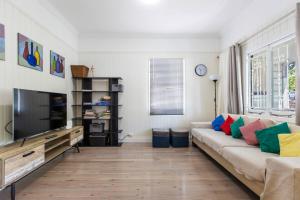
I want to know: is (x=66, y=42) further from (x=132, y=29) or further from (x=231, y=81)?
(x=231, y=81)

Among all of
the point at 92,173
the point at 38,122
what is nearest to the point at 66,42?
the point at 38,122

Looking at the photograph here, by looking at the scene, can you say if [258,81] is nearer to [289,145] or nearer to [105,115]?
[289,145]

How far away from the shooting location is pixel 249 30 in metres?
3.69

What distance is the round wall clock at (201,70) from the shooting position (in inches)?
208

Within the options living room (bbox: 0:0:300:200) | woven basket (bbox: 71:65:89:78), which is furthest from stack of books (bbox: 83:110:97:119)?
woven basket (bbox: 71:65:89:78)

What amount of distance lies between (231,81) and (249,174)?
102 inches

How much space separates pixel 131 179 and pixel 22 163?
1.29m

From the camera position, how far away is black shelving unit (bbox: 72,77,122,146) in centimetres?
488

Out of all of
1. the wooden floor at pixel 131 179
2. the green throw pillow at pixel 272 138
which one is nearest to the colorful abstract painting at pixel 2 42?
the wooden floor at pixel 131 179

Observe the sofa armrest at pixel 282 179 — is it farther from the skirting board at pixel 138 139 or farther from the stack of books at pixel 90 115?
the stack of books at pixel 90 115

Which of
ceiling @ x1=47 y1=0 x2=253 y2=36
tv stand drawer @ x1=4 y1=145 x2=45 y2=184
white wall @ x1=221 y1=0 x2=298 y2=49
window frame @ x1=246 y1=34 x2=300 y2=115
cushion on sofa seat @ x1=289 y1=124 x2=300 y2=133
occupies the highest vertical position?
ceiling @ x1=47 y1=0 x2=253 y2=36

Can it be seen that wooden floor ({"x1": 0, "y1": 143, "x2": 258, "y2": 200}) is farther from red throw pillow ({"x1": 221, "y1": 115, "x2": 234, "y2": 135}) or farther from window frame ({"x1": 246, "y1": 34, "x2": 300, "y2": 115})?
window frame ({"x1": 246, "y1": 34, "x2": 300, "y2": 115})

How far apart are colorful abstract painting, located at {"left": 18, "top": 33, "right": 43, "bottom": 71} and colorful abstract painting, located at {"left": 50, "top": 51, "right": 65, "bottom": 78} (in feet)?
1.35

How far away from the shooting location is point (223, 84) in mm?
4781
